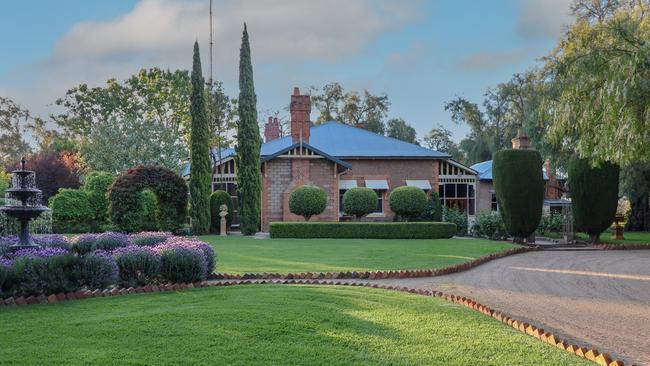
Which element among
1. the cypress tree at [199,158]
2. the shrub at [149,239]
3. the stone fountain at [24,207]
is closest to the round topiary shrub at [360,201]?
the cypress tree at [199,158]

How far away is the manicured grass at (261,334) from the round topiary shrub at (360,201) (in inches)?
810

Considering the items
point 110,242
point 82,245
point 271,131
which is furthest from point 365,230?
point 271,131

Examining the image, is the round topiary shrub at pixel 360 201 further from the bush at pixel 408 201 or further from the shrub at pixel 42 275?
the shrub at pixel 42 275

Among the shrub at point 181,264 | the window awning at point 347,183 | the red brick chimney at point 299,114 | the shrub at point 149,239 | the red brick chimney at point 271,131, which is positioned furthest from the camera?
the red brick chimney at point 271,131

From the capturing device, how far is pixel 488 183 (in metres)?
39.0

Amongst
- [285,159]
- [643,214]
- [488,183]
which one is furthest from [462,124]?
[285,159]

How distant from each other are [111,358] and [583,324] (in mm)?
5844

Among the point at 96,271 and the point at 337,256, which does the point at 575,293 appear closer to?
the point at 337,256

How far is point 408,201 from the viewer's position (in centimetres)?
2884

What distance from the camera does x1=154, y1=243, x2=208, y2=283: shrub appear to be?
1045 centimetres

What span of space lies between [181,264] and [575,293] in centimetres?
697

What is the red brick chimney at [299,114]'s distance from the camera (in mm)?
33125

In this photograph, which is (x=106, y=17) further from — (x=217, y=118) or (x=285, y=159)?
(x=217, y=118)

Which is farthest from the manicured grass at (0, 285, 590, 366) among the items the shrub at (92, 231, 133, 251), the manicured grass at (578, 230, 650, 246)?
the manicured grass at (578, 230, 650, 246)
